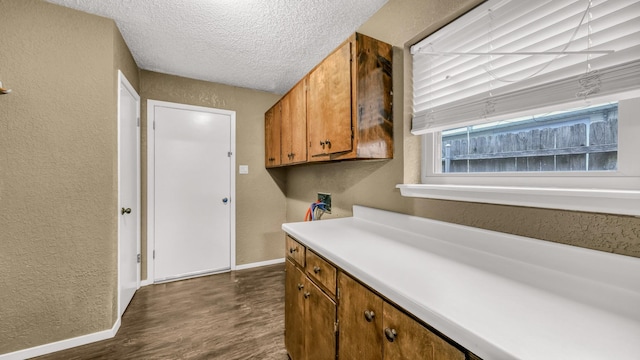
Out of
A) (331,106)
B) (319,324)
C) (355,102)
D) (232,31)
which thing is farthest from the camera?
(232,31)

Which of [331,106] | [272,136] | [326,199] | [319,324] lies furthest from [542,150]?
[272,136]

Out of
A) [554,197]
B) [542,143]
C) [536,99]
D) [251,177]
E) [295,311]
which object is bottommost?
[295,311]

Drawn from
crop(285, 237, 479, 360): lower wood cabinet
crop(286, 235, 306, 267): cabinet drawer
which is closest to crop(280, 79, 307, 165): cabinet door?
crop(286, 235, 306, 267): cabinet drawer

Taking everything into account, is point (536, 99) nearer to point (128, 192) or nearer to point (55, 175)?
point (55, 175)

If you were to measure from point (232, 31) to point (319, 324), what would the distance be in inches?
85.5

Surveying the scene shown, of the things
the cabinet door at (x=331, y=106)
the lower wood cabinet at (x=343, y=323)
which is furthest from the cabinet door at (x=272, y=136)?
the lower wood cabinet at (x=343, y=323)

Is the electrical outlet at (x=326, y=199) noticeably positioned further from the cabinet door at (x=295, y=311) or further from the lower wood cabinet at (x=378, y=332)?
the lower wood cabinet at (x=378, y=332)

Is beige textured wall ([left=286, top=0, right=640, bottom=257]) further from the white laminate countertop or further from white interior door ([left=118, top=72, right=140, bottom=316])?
white interior door ([left=118, top=72, right=140, bottom=316])

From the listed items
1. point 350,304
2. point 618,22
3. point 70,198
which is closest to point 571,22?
point 618,22

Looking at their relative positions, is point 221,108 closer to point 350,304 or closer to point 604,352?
point 350,304

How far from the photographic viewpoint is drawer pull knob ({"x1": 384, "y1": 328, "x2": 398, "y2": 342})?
77 centimetres

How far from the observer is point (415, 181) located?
4.88ft

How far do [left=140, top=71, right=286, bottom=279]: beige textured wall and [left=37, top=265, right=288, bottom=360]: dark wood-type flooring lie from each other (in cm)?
60

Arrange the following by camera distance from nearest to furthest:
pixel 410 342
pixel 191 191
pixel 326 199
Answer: pixel 410 342
pixel 326 199
pixel 191 191
